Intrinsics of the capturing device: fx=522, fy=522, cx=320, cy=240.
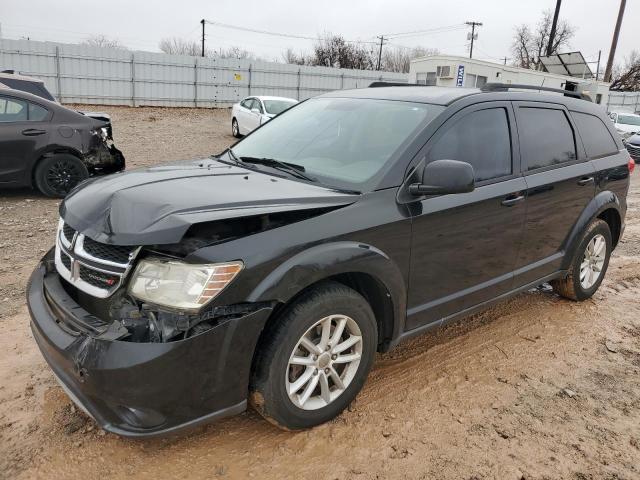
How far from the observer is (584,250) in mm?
4457

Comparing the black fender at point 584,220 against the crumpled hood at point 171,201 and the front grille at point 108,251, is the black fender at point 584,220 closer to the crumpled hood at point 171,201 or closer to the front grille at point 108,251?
the crumpled hood at point 171,201

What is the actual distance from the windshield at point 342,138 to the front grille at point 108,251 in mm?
1214

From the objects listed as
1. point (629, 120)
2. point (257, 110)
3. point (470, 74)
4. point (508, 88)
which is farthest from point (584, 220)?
point (629, 120)

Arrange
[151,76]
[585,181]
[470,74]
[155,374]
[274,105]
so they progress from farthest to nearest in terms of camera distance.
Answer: [151,76], [470,74], [274,105], [585,181], [155,374]

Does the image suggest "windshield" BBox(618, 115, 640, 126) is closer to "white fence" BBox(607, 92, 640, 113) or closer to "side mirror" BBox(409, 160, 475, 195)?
"white fence" BBox(607, 92, 640, 113)

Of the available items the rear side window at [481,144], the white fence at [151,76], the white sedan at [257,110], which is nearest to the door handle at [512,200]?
the rear side window at [481,144]

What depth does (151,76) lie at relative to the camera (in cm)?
2550

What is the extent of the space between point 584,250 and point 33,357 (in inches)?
170

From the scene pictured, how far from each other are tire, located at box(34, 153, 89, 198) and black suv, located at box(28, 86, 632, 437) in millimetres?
4949

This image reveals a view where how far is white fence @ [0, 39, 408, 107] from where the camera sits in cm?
2309

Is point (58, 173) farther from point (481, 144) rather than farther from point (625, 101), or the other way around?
point (625, 101)

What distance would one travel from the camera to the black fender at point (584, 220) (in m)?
4.27

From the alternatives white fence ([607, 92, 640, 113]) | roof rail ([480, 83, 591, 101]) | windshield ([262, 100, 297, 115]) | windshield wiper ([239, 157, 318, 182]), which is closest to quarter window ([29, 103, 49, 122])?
windshield wiper ([239, 157, 318, 182])

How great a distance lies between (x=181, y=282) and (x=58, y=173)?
21.3 ft
